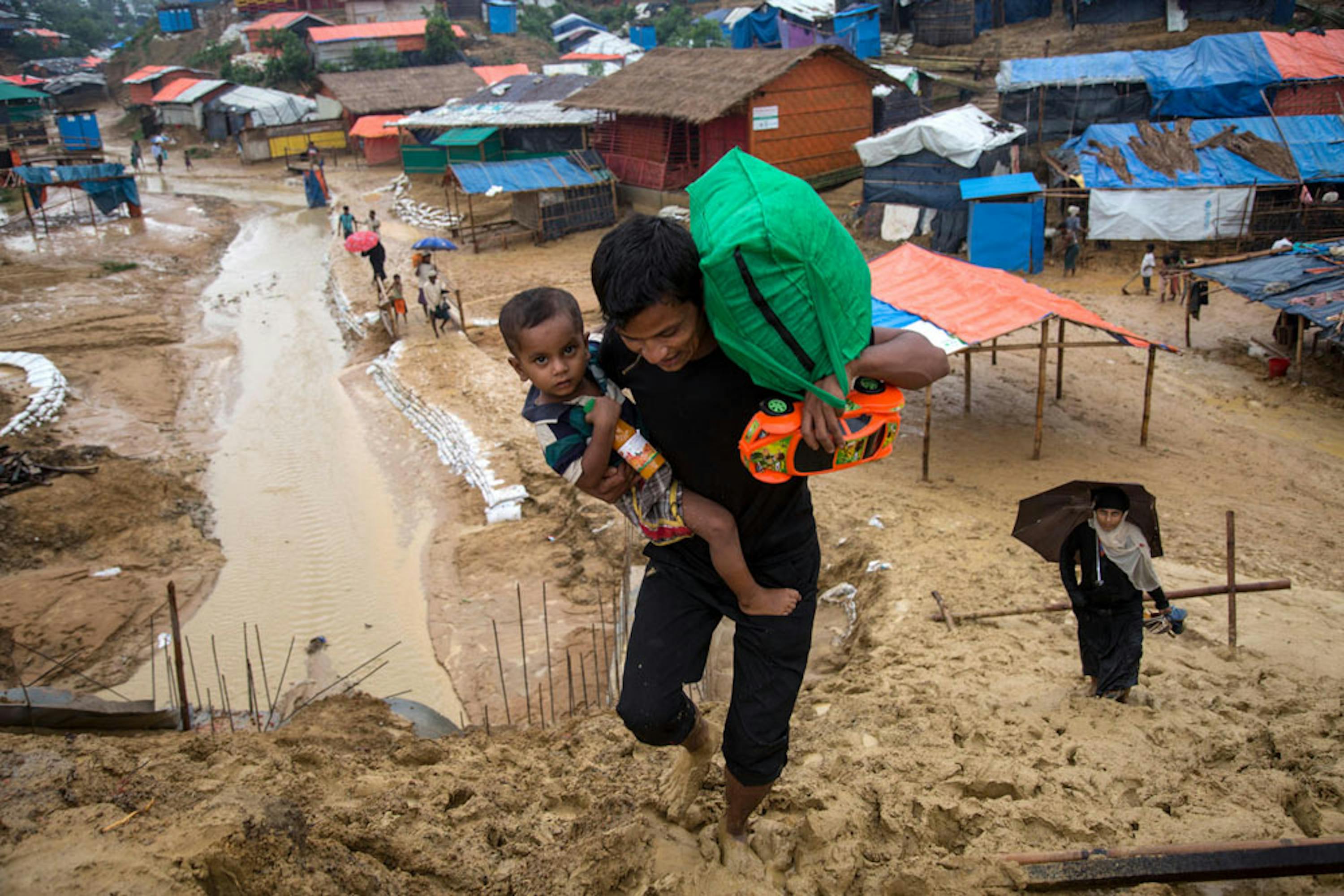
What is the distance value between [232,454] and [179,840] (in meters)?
9.12

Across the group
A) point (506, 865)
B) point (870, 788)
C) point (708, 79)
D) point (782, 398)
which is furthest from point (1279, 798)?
point (708, 79)

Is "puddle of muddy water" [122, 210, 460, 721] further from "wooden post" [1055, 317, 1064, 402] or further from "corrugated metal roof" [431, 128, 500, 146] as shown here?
"corrugated metal roof" [431, 128, 500, 146]

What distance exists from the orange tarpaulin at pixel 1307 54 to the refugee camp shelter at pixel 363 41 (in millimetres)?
32688

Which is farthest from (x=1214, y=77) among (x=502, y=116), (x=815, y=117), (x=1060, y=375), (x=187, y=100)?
(x=187, y=100)

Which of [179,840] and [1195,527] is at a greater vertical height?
[179,840]

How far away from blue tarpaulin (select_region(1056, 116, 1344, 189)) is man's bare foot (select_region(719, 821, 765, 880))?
16.4m

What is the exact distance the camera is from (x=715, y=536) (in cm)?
228

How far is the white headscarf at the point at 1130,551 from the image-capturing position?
3.88 m

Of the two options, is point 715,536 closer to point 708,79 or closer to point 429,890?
point 429,890

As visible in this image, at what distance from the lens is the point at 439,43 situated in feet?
126

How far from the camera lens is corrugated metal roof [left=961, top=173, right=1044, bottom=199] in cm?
1612

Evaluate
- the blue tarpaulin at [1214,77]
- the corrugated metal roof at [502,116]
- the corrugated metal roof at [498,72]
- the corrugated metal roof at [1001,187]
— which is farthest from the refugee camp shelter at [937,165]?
the corrugated metal roof at [498,72]

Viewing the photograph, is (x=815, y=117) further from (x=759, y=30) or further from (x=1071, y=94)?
(x=759, y=30)

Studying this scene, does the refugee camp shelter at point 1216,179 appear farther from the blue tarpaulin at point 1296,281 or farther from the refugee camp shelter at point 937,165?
the blue tarpaulin at point 1296,281
